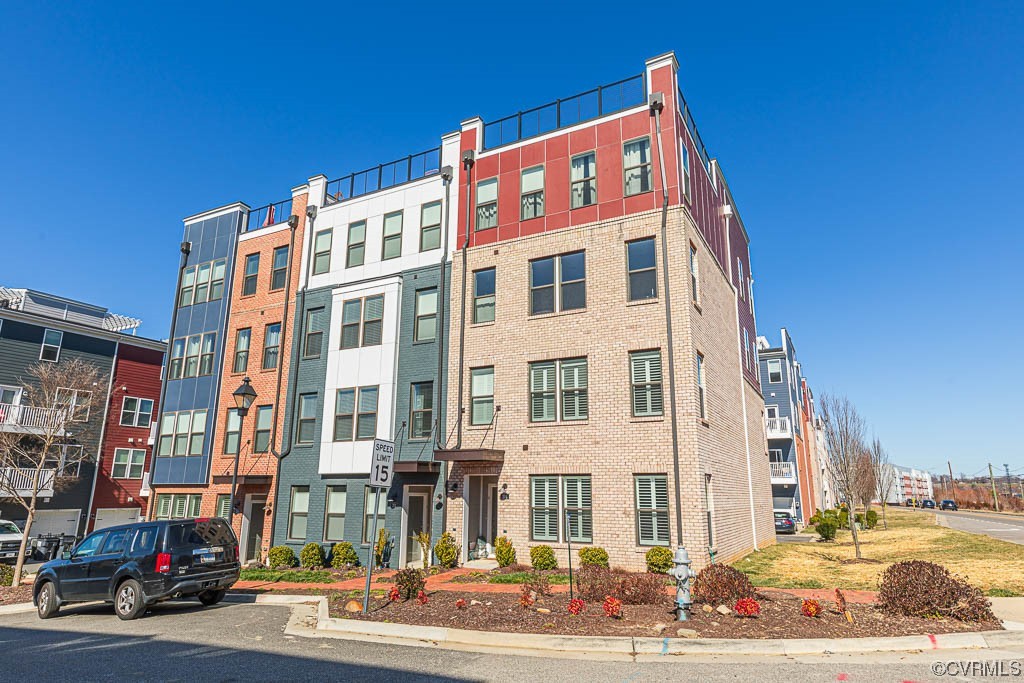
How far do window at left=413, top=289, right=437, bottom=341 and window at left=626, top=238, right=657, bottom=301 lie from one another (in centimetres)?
698

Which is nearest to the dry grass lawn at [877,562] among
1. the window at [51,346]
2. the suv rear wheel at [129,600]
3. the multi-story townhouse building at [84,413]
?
the suv rear wheel at [129,600]

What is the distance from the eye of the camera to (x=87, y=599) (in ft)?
42.4

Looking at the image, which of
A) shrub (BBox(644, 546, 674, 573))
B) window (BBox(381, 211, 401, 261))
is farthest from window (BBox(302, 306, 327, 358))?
shrub (BBox(644, 546, 674, 573))

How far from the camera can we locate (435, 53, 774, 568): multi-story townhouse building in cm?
1630

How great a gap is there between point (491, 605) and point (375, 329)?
42.7ft

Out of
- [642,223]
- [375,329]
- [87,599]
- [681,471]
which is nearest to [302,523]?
[375,329]

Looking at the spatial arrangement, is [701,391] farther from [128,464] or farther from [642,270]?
[128,464]

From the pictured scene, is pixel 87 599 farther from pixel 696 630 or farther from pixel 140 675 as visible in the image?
pixel 696 630

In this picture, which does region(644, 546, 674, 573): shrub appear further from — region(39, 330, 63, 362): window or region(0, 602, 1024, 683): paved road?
region(39, 330, 63, 362): window

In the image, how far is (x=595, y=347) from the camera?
1773cm

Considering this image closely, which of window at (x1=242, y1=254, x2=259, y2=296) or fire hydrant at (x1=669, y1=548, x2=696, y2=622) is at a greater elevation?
window at (x1=242, y1=254, x2=259, y2=296)

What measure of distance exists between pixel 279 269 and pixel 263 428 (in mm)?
6592

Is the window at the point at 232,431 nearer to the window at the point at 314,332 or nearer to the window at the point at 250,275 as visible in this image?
the window at the point at 314,332

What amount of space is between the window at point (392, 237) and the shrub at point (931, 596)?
58.9 feet
